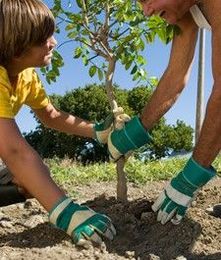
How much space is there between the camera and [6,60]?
10.0 feet

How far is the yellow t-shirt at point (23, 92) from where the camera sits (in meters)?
2.91

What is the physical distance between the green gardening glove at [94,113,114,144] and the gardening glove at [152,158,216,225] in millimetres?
660

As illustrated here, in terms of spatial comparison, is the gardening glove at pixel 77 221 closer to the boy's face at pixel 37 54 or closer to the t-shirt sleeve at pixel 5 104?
the t-shirt sleeve at pixel 5 104

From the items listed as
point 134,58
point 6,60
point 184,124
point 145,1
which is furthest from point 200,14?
point 184,124

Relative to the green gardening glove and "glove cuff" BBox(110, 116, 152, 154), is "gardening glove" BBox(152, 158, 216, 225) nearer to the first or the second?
"glove cuff" BBox(110, 116, 152, 154)

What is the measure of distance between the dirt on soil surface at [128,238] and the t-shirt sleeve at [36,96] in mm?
736

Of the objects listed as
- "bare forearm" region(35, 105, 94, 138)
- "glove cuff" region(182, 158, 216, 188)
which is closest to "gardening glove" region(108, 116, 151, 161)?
"bare forearm" region(35, 105, 94, 138)

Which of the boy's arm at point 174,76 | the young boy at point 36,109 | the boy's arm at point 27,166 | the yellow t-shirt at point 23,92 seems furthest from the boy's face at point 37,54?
the boy's arm at point 174,76

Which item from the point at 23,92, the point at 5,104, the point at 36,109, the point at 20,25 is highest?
the point at 20,25

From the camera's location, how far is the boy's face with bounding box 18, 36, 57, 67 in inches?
119

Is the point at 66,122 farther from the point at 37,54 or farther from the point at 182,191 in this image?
the point at 182,191

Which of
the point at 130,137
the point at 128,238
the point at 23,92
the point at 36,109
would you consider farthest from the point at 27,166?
the point at 36,109

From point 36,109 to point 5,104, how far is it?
103 cm

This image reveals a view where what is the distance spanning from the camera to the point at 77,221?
2.55 meters
